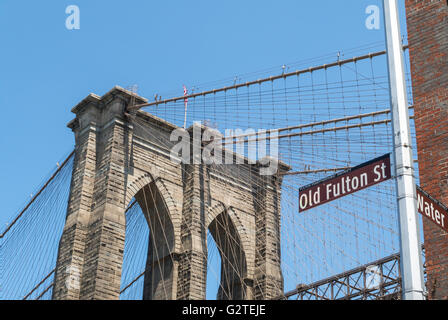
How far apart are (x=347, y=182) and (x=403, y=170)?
0.85 metres

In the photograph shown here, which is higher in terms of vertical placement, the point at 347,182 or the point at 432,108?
the point at 432,108

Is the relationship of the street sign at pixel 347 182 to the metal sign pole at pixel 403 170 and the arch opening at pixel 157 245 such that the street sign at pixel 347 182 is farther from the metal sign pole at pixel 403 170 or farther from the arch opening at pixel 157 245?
the arch opening at pixel 157 245

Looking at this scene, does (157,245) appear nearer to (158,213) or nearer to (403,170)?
(158,213)

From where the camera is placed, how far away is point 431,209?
28.9 ft

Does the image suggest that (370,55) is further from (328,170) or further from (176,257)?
(176,257)

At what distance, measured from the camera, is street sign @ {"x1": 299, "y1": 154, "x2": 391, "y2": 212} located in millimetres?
8109

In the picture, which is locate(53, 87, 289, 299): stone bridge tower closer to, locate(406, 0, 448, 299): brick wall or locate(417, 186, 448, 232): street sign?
locate(406, 0, 448, 299): brick wall

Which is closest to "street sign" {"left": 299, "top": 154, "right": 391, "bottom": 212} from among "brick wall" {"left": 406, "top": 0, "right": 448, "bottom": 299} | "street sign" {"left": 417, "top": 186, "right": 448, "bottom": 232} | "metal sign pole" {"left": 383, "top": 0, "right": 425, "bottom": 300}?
"metal sign pole" {"left": 383, "top": 0, "right": 425, "bottom": 300}

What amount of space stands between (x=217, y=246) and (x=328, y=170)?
7.92m

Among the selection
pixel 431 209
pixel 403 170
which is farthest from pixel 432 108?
pixel 403 170

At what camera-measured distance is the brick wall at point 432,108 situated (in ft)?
37.8

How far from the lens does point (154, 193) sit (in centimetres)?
3238
